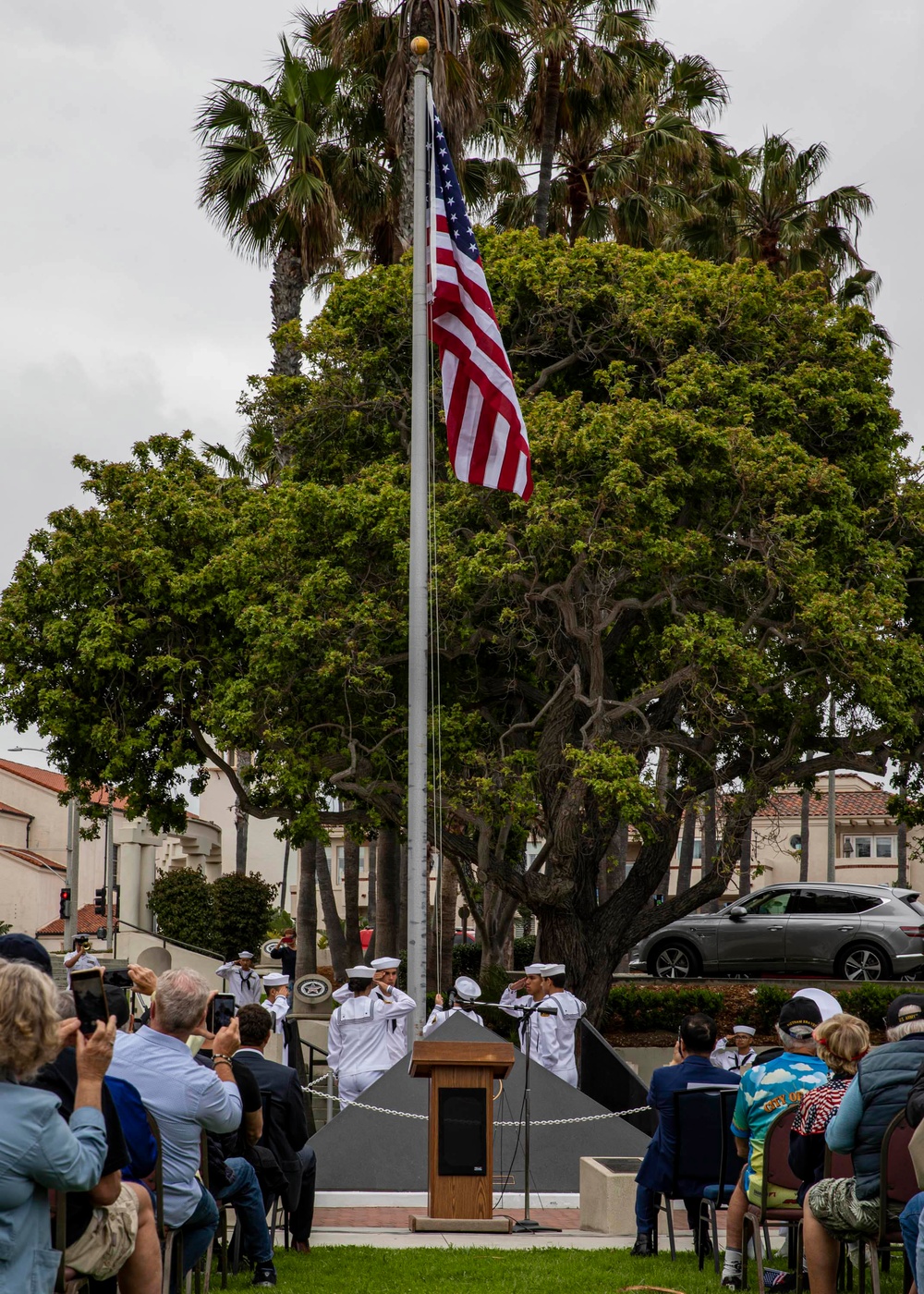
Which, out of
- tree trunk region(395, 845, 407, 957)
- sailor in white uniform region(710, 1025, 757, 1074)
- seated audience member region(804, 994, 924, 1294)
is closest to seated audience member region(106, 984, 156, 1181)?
seated audience member region(804, 994, 924, 1294)

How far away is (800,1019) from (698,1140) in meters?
1.26

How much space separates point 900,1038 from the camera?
631cm

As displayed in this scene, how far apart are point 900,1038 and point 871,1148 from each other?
489 mm

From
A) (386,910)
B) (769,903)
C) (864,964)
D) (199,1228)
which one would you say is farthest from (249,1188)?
(769,903)

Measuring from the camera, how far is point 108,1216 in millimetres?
5055

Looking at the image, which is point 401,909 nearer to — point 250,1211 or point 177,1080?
point 250,1211

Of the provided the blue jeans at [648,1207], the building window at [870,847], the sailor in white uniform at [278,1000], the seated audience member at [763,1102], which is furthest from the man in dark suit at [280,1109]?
the building window at [870,847]

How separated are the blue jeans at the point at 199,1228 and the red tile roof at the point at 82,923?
40.9m

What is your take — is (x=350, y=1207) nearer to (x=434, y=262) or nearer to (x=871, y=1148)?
(x=871, y=1148)

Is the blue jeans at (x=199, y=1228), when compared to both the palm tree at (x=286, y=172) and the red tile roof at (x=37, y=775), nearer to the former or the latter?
the palm tree at (x=286, y=172)

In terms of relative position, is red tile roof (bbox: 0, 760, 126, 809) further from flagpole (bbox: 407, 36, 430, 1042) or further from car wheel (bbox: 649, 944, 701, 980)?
flagpole (bbox: 407, 36, 430, 1042)

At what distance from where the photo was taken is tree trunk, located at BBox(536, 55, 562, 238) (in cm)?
2661

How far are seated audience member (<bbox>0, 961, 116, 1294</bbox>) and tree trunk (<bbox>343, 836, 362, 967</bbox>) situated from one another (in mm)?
26843

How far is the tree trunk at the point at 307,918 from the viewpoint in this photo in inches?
1156
